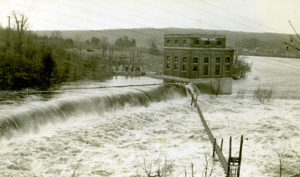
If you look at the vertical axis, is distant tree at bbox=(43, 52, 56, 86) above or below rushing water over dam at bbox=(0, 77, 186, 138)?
above

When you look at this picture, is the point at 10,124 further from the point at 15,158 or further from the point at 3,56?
the point at 3,56

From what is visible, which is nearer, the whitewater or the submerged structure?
the whitewater

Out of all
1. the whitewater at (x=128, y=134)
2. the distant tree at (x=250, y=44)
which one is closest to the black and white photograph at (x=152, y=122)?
the whitewater at (x=128, y=134)

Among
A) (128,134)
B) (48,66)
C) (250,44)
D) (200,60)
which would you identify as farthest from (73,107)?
(250,44)

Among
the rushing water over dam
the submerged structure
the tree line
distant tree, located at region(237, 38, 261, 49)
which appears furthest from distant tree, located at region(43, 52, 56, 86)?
distant tree, located at region(237, 38, 261, 49)

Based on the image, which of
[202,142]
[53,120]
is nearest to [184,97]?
[202,142]

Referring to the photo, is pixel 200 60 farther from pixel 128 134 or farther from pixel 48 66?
pixel 128 134

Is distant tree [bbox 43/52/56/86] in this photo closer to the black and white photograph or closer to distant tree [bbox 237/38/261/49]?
the black and white photograph

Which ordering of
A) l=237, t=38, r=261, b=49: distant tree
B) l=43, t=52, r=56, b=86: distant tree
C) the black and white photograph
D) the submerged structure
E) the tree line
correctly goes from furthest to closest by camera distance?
l=237, t=38, r=261, b=49: distant tree, the submerged structure, l=43, t=52, r=56, b=86: distant tree, the tree line, the black and white photograph
